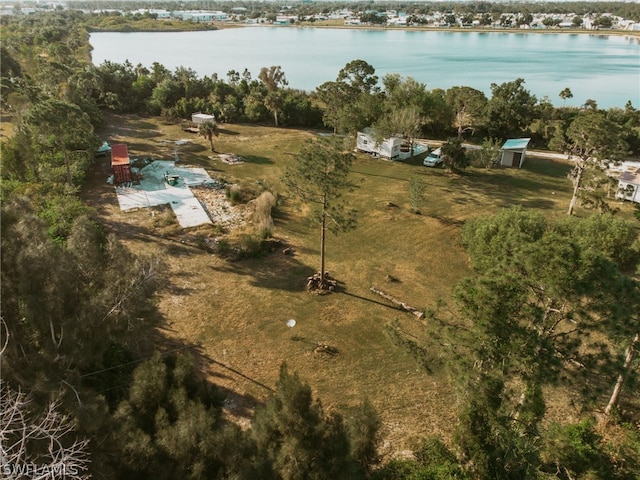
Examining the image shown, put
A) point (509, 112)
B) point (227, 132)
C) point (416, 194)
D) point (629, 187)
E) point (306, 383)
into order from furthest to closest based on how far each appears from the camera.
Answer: point (227, 132) < point (509, 112) < point (629, 187) < point (416, 194) < point (306, 383)

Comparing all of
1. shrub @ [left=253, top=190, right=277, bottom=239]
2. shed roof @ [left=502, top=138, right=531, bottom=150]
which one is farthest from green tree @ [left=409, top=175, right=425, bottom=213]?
shed roof @ [left=502, top=138, right=531, bottom=150]

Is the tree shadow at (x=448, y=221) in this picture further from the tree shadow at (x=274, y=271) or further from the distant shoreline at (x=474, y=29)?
the distant shoreline at (x=474, y=29)

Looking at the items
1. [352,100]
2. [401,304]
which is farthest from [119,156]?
[401,304]

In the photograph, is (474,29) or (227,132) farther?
(474,29)

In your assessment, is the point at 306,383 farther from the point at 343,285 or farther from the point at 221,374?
the point at 343,285

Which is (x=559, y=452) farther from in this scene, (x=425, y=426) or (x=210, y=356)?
(x=210, y=356)

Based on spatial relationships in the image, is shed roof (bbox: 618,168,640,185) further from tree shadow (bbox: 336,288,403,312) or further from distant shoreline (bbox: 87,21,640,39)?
distant shoreline (bbox: 87,21,640,39)

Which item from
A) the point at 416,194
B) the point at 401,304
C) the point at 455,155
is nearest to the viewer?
the point at 401,304
